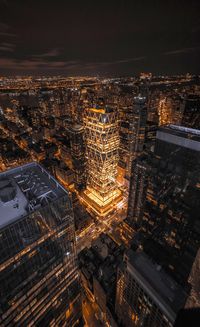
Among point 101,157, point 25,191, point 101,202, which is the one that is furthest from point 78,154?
point 25,191

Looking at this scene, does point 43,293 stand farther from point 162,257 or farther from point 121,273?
point 162,257

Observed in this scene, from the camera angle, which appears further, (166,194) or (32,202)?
(166,194)

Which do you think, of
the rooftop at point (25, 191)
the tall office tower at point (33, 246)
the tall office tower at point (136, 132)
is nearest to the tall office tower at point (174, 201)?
the tall office tower at point (33, 246)

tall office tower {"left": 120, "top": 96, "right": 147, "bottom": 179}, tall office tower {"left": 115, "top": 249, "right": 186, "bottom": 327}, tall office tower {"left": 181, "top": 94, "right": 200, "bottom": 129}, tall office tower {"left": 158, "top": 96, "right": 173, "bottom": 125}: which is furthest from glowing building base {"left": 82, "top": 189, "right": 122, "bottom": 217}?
tall office tower {"left": 158, "top": 96, "right": 173, "bottom": 125}

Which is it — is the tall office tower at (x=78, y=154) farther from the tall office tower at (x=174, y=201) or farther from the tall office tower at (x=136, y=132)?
the tall office tower at (x=174, y=201)

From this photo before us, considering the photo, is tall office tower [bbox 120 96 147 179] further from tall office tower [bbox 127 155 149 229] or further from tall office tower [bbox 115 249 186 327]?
tall office tower [bbox 115 249 186 327]

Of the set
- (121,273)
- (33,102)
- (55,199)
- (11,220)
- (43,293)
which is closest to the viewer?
(11,220)

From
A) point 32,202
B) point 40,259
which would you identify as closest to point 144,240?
point 40,259

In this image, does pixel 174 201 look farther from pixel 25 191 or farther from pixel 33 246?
pixel 25 191
